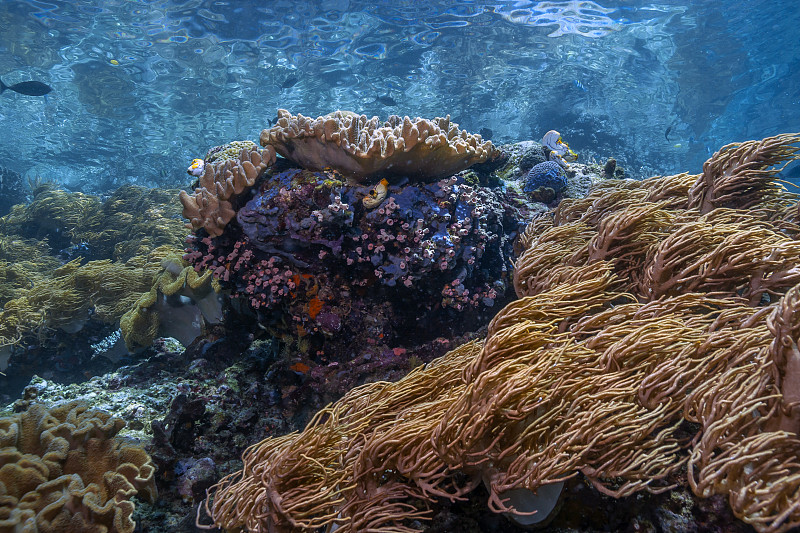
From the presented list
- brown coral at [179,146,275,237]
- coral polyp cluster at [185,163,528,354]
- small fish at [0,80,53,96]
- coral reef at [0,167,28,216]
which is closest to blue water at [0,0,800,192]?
coral reef at [0,167,28,216]

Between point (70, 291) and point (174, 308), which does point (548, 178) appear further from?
point (70, 291)

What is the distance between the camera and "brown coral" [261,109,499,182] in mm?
3797

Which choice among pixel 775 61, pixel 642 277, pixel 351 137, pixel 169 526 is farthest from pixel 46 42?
pixel 775 61

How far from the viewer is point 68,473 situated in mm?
2455

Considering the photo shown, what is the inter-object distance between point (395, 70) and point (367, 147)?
2516cm

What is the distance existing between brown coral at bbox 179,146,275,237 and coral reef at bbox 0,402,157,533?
6.64ft

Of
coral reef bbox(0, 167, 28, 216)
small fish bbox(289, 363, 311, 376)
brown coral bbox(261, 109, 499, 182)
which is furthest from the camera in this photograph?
coral reef bbox(0, 167, 28, 216)

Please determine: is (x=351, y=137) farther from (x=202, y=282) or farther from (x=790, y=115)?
(x=790, y=115)

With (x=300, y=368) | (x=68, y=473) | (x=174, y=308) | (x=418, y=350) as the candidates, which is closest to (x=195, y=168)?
(x=174, y=308)

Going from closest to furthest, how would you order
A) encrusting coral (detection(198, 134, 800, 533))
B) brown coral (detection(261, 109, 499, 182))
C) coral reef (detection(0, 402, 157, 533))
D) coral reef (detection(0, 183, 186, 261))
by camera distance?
encrusting coral (detection(198, 134, 800, 533))
coral reef (detection(0, 402, 157, 533))
brown coral (detection(261, 109, 499, 182))
coral reef (detection(0, 183, 186, 261))

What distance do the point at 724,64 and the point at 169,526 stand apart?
4014 centimetres

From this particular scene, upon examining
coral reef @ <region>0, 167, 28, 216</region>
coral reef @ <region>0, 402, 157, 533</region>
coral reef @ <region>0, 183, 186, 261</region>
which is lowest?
coral reef @ <region>0, 167, 28, 216</region>

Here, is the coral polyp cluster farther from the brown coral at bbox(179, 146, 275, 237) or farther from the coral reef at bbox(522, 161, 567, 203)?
the coral reef at bbox(522, 161, 567, 203)

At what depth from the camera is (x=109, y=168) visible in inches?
1513
